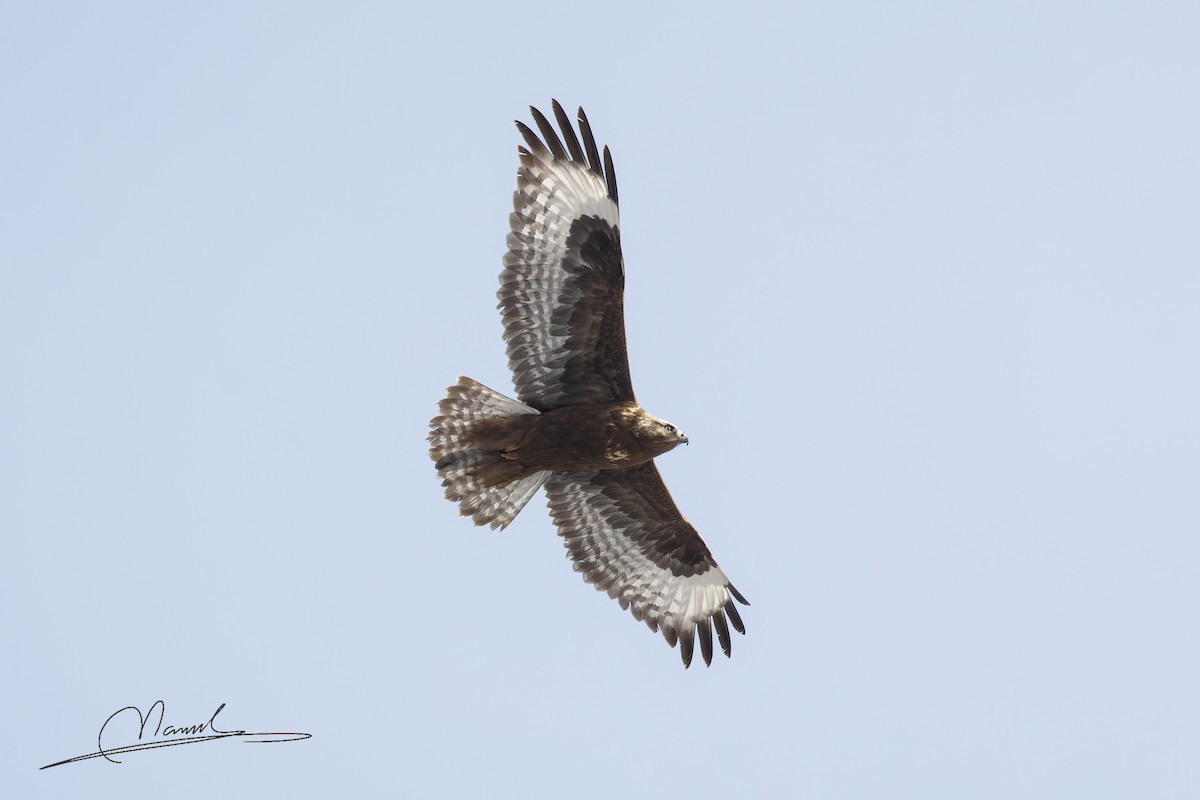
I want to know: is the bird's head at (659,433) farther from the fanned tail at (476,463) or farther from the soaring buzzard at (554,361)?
the fanned tail at (476,463)

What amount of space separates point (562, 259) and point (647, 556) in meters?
3.35

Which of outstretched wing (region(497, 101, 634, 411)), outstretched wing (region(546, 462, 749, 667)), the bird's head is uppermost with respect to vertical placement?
outstretched wing (region(497, 101, 634, 411))

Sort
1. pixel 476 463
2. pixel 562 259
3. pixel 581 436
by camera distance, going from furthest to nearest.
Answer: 1. pixel 476 463
2. pixel 581 436
3. pixel 562 259

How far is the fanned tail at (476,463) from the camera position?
1173cm

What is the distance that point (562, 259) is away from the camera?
11.5 metres

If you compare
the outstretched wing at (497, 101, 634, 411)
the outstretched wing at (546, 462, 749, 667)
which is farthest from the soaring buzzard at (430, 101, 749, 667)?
the outstretched wing at (546, 462, 749, 667)

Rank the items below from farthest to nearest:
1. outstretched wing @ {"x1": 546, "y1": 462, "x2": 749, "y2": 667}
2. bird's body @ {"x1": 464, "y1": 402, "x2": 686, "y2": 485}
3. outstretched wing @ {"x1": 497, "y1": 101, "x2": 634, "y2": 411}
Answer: outstretched wing @ {"x1": 546, "y1": 462, "x2": 749, "y2": 667} → bird's body @ {"x1": 464, "y1": 402, "x2": 686, "y2": 485} → outstretched wing @ {"x1": 497, "y1": 101, "x2": 634, "y2": 411}

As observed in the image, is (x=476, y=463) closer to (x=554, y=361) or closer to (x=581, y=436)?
(x=581, y=436)

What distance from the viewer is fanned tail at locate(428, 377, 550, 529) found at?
11.7 m

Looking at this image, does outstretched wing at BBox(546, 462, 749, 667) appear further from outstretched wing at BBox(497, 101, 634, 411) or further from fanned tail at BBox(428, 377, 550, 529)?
outstretched wing at BBox(497, 101, 634, 411)

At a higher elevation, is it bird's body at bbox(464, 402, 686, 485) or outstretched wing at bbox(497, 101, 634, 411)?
outstretched wing at bbox(497, 101, 634, 411)

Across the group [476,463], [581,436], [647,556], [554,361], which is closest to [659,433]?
[581,436]

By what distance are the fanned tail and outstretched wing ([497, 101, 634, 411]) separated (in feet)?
1.27

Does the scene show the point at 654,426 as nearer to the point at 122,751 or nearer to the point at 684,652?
the point at 684,652
